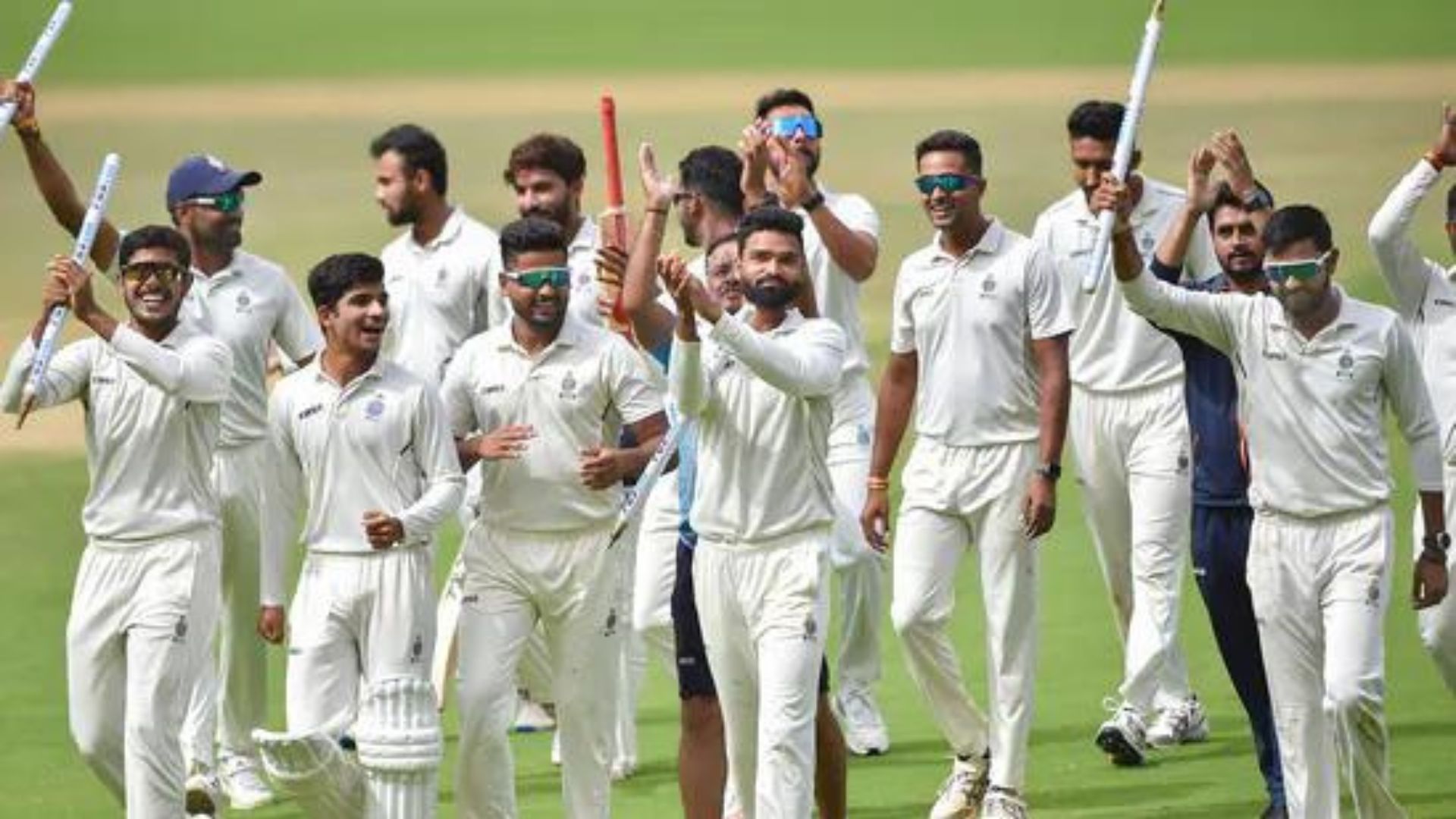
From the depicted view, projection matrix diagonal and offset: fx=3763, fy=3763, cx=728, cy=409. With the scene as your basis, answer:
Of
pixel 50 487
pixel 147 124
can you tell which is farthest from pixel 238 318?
pixel 147 124

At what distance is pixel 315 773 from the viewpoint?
1139 centimetres

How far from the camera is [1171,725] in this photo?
13719mm

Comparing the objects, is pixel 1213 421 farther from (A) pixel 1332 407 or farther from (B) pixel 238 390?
(B) pixel 238 390

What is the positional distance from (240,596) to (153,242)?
203 cm

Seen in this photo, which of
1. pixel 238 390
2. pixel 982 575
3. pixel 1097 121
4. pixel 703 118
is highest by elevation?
pixel 703 118

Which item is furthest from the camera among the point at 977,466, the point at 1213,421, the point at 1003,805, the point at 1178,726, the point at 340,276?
the point at 1178,726

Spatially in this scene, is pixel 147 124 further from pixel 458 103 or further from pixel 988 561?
pixel 988 561

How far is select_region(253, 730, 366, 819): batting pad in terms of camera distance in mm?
11305

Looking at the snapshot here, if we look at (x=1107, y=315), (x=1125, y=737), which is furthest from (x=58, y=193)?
(x=1125, y=737)

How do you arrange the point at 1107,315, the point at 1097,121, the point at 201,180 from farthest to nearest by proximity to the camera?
the point at 1107,315 < the point at 1097,121 < the point at 201,180

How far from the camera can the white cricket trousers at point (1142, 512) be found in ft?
44.5

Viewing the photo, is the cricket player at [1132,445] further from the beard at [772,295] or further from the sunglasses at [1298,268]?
the beard at [772,295]

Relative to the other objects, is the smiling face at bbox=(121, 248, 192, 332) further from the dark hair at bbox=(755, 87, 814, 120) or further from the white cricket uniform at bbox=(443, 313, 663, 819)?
the dark hair at bbox=(755, 87, 814, 120)

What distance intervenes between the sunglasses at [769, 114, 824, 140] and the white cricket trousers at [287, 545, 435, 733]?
3021 millimetres
